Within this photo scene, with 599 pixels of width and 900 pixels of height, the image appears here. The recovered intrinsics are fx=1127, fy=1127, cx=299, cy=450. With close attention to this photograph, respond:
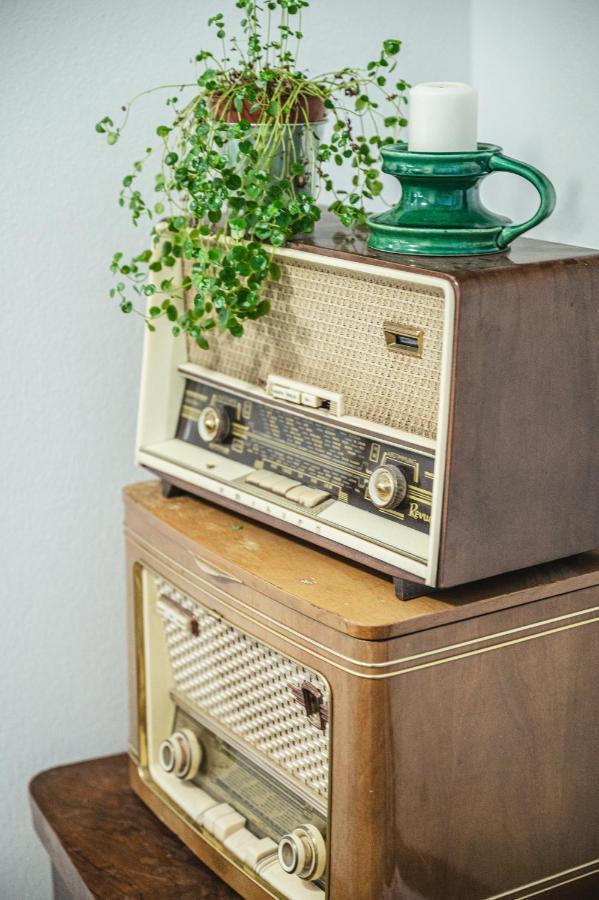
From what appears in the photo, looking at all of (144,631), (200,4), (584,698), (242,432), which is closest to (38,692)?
(144,631)

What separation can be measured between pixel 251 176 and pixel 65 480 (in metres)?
0.70

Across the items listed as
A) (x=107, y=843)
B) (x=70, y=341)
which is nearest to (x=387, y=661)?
(x=107, y=843)

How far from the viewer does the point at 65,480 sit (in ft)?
6.09

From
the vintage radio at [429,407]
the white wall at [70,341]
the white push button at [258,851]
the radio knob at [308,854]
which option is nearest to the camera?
the vintage radio at [429,407]

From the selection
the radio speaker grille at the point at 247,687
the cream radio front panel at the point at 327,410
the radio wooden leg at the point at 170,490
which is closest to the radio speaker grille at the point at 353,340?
the cream radio front panel at the point at 327,410

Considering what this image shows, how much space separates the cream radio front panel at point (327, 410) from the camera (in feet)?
4.11

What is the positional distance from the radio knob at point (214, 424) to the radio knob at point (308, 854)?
0.54 meters

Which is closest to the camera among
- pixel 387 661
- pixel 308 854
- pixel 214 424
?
pixel 387 661

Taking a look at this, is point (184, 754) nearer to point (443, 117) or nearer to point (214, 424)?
point (214, 424)

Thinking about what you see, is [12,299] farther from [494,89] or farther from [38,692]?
[494,89]

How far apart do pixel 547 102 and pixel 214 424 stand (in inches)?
26.4

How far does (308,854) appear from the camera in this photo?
1326 millimetres

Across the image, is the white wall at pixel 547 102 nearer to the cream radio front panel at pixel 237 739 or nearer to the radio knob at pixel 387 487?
the radio knob at pixel 387 487

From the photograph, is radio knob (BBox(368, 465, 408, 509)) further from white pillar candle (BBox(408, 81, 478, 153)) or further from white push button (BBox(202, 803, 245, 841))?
white push button (BBox(202, 803, 245, 841))
